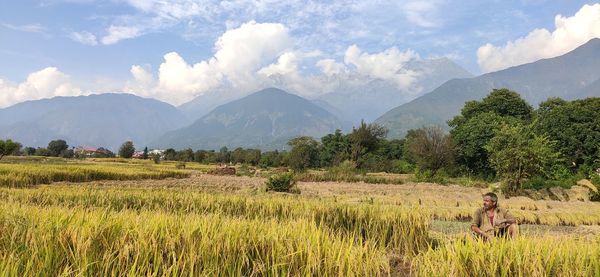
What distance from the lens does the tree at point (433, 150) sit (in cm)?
3925

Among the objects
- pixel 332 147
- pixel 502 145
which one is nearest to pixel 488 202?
pixel 502 145

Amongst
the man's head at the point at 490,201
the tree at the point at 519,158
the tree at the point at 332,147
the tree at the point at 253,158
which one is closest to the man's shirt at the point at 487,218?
the man's head at the point at 490,201

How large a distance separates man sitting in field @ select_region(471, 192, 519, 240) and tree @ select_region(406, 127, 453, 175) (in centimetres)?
3280

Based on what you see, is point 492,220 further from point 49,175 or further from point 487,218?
point 49,175

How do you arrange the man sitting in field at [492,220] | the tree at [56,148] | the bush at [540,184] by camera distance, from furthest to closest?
1. the tree at [56,148]
2. the bush at [540,184]
3. the man sitting in field at [492,220]

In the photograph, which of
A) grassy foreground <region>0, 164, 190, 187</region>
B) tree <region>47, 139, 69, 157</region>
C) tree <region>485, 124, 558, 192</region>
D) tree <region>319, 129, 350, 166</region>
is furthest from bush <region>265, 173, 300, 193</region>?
tree <region>47, 139, 69, 157</region>

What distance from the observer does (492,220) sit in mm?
7348

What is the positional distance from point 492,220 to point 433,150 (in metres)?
33.1

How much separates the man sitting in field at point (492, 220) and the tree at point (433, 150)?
32.8m

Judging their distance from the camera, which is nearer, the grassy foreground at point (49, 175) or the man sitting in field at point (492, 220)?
the man sitting in field at point (492, 220)

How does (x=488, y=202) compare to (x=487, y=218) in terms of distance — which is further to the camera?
(x=487, y=218)

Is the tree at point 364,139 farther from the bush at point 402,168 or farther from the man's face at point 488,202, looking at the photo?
the man's face at point 488,202

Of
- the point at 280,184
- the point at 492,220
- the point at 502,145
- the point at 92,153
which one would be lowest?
the point at 280,184

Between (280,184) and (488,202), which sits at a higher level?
(488,202)
